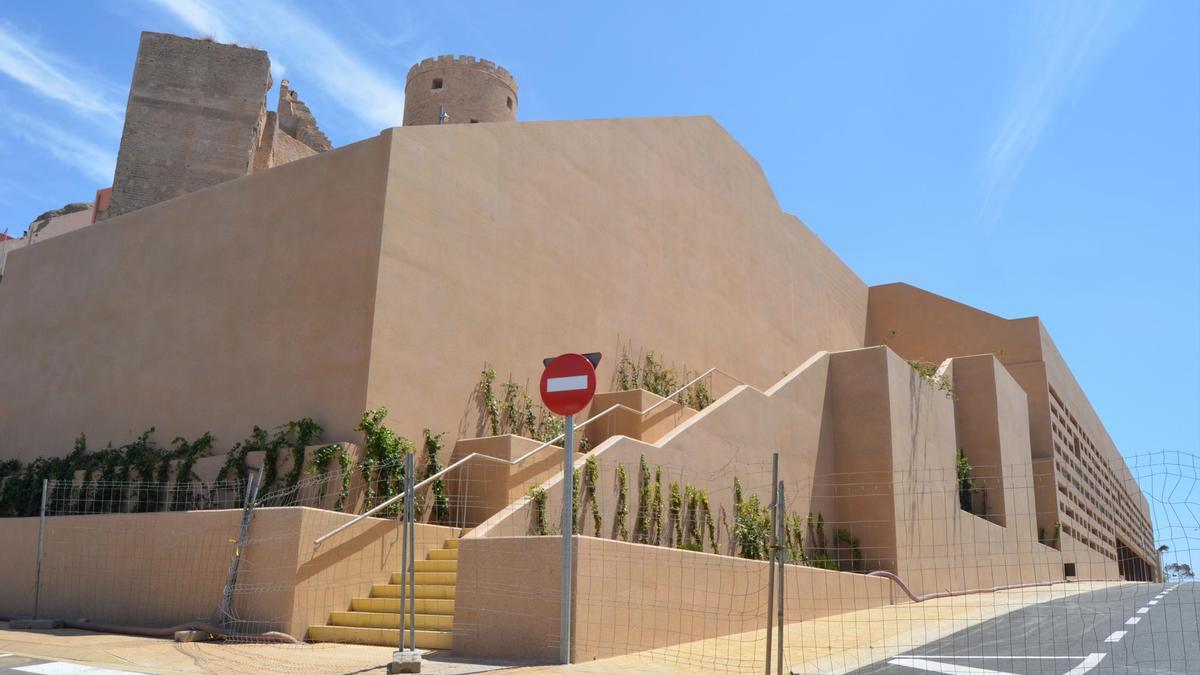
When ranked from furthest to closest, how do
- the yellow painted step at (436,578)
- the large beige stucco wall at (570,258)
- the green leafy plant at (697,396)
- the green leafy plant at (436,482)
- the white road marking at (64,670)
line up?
the green leafy plant at (697,396) < the large beige stucco wall at (570,258) < the green leafy plant at (436,482) < the yellow painted step at (436,578) < the white road marking at (64,670)

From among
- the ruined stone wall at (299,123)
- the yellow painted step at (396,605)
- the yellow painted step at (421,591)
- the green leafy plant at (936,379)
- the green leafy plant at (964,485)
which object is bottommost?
the yellow painted step at (396,605)

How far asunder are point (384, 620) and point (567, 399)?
335 cm

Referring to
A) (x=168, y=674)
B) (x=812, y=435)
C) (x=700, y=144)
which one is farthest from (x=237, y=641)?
(x=700, y=144)

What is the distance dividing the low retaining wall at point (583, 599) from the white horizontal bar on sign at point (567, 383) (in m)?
1.24

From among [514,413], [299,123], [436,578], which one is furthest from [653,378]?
[299,123]

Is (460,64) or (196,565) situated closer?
(196,565)

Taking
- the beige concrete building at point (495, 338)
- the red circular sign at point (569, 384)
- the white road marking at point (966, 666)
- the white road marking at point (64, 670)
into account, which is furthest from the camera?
the beige concrete building at point (495, 338)

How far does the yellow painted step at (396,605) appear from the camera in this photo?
31.5 ft

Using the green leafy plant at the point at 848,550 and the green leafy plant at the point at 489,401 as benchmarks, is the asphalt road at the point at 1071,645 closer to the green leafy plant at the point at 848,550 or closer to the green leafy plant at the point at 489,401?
the green leafy plant at the point at 848,550

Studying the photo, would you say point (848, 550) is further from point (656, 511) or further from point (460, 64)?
point (460, 64)

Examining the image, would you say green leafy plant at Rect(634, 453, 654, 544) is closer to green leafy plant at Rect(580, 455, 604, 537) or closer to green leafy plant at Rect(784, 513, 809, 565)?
green leafy plant at Rect(580, 455, 604, 537)

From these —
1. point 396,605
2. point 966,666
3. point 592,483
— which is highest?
point 592,483

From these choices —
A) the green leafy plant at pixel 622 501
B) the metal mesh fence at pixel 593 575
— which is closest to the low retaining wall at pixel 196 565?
the metal mesh fence at pixel 593 575

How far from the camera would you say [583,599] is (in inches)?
317
